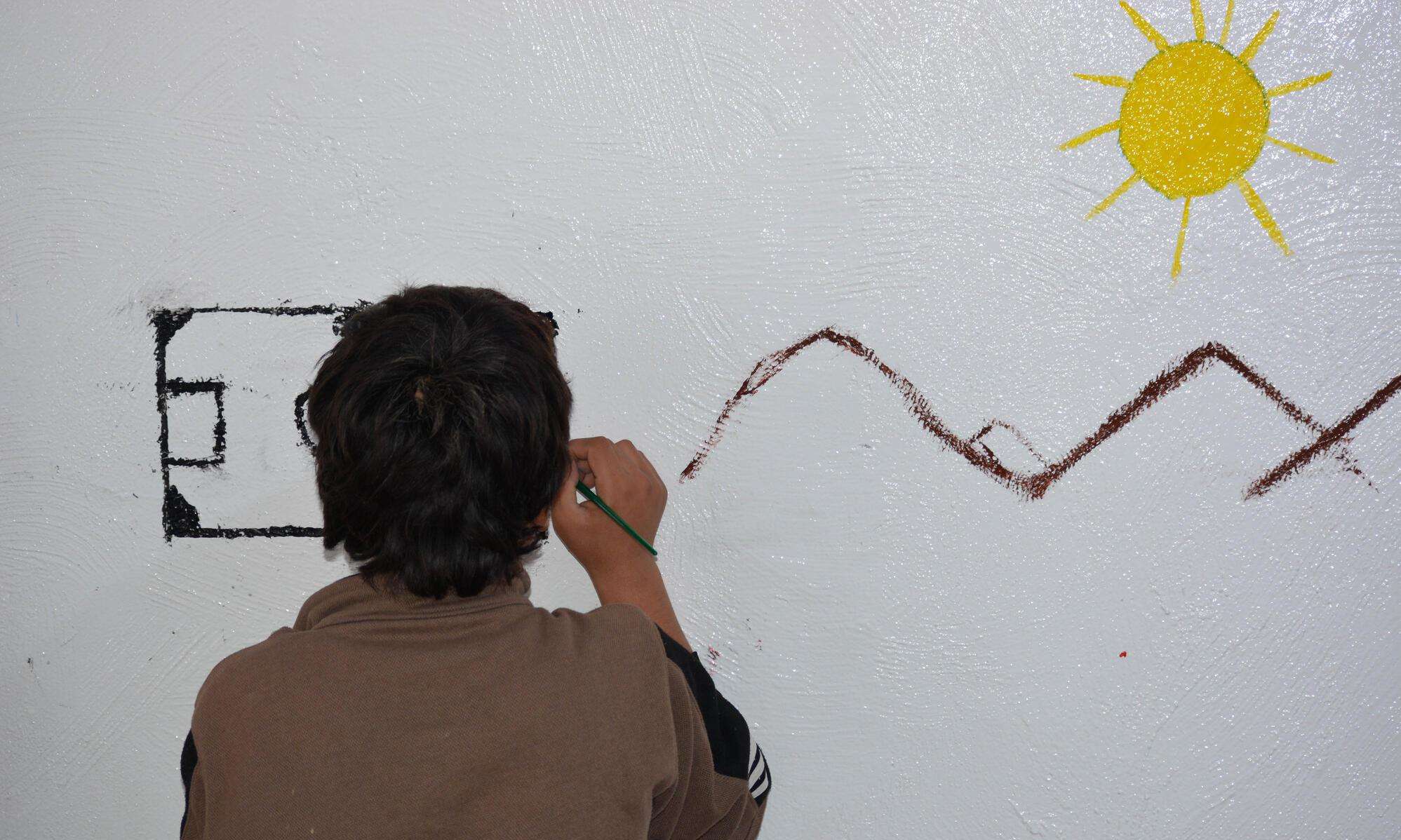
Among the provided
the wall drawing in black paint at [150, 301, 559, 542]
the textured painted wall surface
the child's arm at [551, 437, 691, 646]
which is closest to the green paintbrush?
the child's arm at [551, 437, 691, 646]

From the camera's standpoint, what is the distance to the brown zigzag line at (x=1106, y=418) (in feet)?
2.64

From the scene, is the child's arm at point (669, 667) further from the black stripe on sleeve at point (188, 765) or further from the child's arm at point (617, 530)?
the black stripe on sleeve at point (188, 765)

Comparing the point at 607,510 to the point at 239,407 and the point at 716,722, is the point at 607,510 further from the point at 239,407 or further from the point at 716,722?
the point at 239,407

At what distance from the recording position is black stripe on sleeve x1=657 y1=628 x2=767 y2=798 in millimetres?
617

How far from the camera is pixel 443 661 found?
21.0 inches

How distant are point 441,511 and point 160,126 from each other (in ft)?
1.83

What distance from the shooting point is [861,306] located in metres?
0.81

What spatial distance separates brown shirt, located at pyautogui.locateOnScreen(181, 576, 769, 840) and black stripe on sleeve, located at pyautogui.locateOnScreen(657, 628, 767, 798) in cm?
5

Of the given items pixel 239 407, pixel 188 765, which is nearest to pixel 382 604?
pixel 188 765

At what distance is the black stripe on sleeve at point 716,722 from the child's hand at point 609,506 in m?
0.10

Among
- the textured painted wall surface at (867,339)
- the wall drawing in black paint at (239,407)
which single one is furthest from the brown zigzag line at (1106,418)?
the wall drawing in black paint at (239,407)

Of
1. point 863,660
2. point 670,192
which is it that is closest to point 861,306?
point 670,192

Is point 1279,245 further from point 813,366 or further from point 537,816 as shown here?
point 537,816

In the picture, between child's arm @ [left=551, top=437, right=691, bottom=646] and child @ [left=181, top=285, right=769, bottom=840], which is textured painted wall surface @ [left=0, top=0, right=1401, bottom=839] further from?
child @ [left=181, top=285, right=769, bottom=840]
